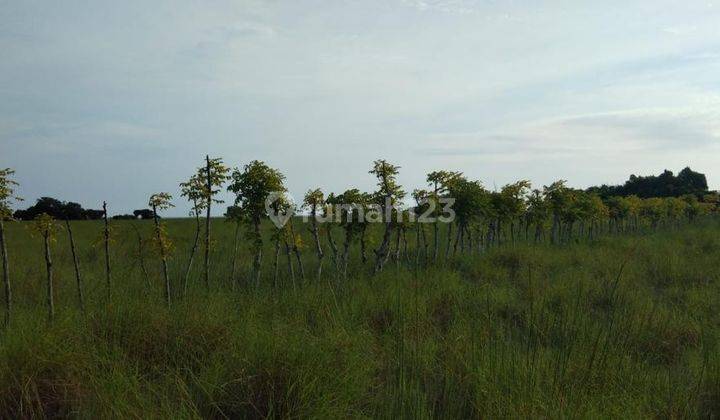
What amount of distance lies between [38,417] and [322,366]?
1.99m

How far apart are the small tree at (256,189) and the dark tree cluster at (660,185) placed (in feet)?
182

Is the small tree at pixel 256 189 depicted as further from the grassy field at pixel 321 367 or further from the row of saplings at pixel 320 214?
the grassy field at pixel 321 367

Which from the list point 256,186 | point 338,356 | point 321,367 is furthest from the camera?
point 256,186

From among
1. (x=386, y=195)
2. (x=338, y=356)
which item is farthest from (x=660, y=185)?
(x=338, y=356)

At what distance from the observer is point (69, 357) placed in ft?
12.9

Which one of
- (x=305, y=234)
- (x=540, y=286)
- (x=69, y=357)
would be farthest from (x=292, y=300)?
(x=305, y=234)

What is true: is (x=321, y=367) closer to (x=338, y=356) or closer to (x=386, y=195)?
(x=338, y=356)

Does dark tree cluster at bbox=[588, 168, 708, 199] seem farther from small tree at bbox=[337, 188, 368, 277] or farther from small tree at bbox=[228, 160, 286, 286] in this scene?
small tree at bbox=[228, 160, 286, 286]

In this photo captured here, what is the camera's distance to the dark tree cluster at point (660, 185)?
57.3 meters


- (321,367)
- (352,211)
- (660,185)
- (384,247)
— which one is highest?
(660,185)

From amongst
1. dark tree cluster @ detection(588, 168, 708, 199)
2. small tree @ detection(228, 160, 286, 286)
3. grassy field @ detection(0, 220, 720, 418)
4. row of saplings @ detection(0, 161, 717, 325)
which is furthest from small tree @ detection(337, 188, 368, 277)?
dark tree cluster @ detection(588, 168, 708, 199)

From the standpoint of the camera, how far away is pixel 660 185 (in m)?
59.0

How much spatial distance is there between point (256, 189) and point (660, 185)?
61.7 m

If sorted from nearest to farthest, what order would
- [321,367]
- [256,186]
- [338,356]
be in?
[321,367]
[338,356]
[256,186]
